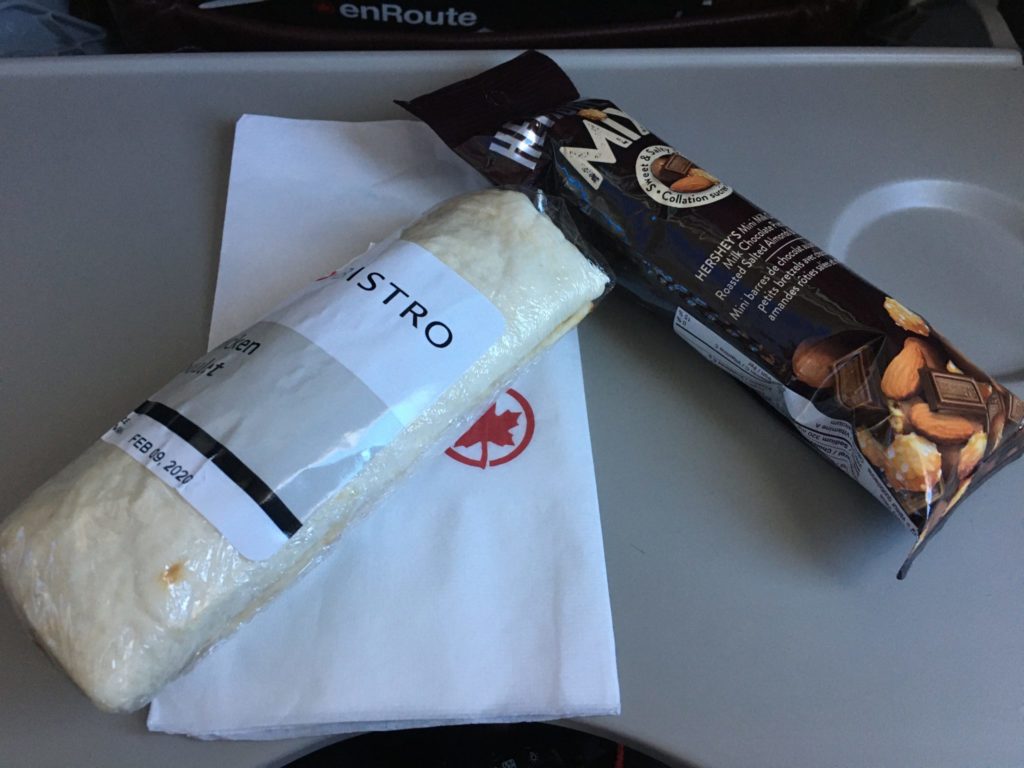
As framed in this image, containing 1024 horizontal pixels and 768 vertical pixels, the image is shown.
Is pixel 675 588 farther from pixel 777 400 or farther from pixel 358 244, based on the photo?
Result: pixel 358 244

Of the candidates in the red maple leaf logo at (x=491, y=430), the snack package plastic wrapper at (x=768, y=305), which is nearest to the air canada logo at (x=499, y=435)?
the red maple leaf logo at (x=491, y=430)

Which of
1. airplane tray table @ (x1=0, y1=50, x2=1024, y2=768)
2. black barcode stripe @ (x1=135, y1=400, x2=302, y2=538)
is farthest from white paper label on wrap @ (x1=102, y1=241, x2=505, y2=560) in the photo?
airplane tray table @ (x1=0, y1=50, x2=1024, y2=768)

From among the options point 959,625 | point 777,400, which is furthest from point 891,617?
point 777,400

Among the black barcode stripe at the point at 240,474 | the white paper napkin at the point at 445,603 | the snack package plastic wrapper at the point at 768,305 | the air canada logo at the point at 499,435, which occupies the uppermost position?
the snack package plastic wrapper at the point at 768,305

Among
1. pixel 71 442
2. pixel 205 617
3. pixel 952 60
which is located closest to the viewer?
pixel 205 617

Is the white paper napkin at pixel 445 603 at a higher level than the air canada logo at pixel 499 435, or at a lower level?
lower

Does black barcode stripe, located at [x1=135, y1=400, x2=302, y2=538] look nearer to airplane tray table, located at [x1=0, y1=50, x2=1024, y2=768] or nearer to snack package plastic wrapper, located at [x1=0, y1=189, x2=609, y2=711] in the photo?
snack package plastic wrapper, located at [x1=0, y1=189, x2=609, y2=711]

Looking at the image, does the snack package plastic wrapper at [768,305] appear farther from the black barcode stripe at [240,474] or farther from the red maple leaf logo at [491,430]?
the black barcode stripe at [240,474]

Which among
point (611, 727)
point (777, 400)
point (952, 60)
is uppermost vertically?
point (952, 60)
